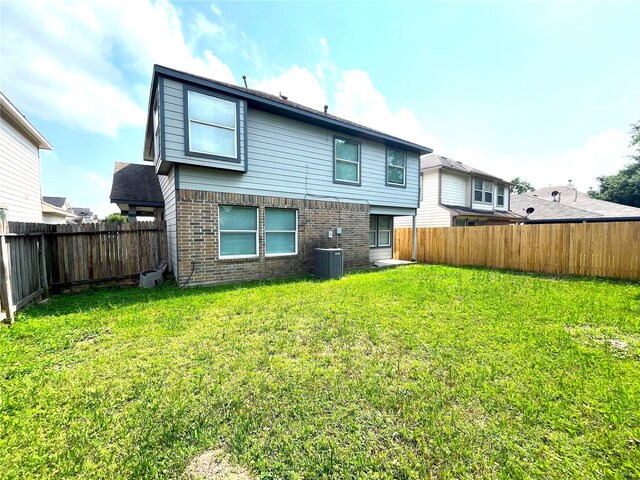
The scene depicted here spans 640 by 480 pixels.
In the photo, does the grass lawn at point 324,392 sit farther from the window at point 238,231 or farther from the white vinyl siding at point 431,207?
the white vinyl siding at point 431,207

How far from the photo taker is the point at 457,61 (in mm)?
9953

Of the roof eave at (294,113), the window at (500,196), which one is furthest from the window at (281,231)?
the window at (500,196)

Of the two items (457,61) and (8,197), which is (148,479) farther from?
(457,61)

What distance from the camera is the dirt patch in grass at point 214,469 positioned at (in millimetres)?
1701

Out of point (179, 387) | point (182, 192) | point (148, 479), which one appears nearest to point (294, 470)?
point (148, 479)

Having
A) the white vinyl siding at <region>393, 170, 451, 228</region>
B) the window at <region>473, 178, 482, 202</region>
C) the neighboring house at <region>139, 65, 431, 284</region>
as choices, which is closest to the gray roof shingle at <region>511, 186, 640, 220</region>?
the window at <region>473, 178, 482, 202</region>

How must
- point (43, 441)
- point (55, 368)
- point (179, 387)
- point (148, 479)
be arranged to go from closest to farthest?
1. point (148, 479)
2. point (43, 441)
3. point (179, 387)
4. point (55, 368)

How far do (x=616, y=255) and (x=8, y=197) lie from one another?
20019 mm

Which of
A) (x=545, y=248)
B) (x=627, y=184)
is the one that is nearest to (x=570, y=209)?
(x=545, y=248)

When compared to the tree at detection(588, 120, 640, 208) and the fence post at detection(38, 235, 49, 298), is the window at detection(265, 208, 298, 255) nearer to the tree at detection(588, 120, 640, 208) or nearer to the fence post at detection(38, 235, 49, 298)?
the fence post at detection(38, 235, 49, 298)

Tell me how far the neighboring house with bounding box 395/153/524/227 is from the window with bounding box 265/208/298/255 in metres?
10.8

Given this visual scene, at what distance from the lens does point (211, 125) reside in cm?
673

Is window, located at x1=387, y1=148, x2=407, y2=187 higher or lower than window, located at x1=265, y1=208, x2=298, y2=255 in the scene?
higher

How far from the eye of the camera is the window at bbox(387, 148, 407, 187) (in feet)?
36.7
